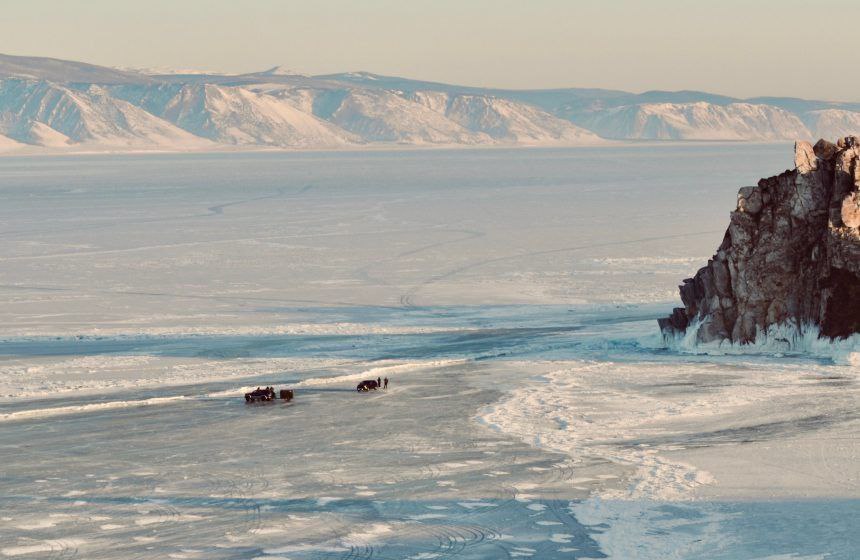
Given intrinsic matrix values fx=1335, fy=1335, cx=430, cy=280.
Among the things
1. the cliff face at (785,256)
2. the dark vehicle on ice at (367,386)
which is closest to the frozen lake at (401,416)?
the dark vehicle on ice at (367,386)

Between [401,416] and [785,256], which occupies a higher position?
[785,256]

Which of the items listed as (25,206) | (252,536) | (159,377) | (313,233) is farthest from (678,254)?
(25,206)

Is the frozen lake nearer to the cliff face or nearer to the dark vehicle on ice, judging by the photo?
the dark vehicle on ice

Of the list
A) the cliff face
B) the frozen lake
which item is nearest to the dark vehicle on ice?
the frozen lake

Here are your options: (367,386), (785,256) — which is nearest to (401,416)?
(367,386)

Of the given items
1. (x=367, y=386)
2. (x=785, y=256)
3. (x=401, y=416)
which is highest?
(x=785, y=256)

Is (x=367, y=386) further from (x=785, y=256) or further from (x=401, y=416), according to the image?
(x=785, y=256)
